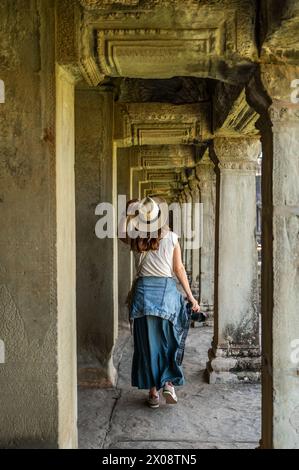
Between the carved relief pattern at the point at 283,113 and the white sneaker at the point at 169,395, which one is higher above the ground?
the carved relief pattern at the point at 283,113

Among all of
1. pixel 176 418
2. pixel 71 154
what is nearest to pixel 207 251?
pixel 176 418

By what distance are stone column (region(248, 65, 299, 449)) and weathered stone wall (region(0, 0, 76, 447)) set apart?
1266 millimetres

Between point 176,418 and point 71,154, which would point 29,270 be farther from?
point 176,418

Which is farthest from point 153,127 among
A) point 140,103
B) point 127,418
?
point 127,418

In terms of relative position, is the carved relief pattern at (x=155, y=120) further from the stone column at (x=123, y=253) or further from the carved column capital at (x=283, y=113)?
the carved column capital at (x=283, y=113)

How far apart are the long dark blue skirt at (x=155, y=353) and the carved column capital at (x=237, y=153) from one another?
7.03 feet

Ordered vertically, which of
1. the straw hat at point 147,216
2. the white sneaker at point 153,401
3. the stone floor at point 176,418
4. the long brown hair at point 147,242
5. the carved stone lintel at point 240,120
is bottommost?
the stone floor at point 176,418

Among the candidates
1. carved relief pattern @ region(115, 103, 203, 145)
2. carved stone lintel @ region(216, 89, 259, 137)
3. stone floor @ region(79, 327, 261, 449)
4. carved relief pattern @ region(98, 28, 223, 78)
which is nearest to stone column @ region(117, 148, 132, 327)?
carved relief pattern @ region(115, 103, 203, 145)

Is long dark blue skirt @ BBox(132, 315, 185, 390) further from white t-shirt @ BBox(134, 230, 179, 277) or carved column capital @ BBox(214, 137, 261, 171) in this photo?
carved column capital @ BBox(214, 137, 261, 171)

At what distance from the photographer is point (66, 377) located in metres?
3.13

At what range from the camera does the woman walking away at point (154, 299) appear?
14.5 feet

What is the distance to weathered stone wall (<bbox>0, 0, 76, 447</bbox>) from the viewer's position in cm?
289

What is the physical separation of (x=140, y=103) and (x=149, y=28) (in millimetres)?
2649

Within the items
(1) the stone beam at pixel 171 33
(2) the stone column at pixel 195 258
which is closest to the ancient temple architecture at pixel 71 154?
(1) the stone beam at pixel 171 33
